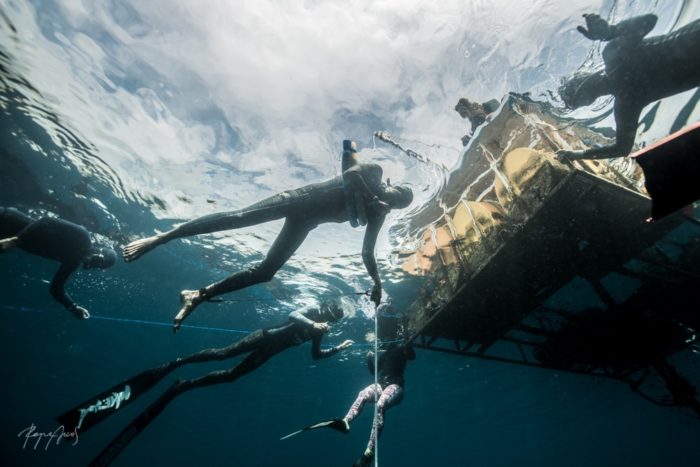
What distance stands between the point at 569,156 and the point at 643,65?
151 cm

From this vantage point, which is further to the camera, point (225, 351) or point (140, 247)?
point (225, 351)

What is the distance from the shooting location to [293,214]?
4.82 m

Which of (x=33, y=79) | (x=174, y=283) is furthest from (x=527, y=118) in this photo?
(x=174, y=283)

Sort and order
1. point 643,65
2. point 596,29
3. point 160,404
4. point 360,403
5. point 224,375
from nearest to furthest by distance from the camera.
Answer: point 596,29 < point 643,65 < point 160,404 < point 360,403 < point 224,375

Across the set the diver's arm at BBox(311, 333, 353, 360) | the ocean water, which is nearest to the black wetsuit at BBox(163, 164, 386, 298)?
the ocean water

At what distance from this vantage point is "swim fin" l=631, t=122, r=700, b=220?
5.70 feet

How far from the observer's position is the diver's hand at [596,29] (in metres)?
3.77

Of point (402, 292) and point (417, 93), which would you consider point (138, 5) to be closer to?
point (417, 93)

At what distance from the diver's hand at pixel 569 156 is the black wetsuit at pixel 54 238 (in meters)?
11.6

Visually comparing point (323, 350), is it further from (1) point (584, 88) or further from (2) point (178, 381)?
(1) point (584, 88)

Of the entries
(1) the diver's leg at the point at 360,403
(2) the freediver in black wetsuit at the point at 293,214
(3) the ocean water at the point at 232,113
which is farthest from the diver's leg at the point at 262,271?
(1) the diver's leg at the point at 360,403

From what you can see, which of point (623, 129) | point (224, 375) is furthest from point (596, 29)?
point (224, 375)

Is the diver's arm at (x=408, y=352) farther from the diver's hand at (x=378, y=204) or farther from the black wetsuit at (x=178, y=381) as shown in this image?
the diver's hand at (x=378, y=204)

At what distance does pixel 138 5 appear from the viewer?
5773mm
